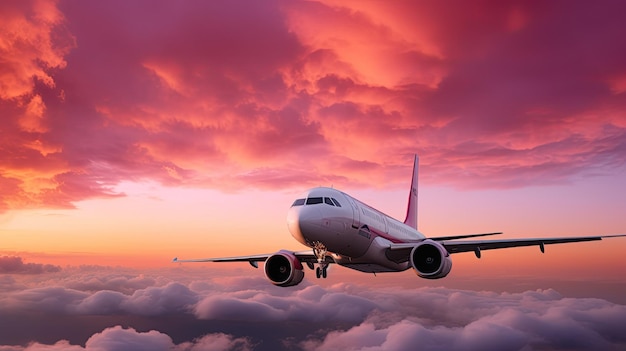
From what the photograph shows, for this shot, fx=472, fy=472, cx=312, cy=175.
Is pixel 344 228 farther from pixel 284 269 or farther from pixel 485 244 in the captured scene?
pixel 485 244

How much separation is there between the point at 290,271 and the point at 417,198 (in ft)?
101

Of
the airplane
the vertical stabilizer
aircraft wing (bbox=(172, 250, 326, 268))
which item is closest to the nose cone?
the airplane

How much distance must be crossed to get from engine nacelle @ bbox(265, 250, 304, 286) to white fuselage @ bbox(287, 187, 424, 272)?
3.03m

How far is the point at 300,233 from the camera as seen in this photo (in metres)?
25.5

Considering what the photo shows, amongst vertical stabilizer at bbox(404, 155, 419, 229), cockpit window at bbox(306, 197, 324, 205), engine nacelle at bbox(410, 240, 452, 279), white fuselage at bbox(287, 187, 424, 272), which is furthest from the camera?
vertical stabilizer at bbox(404, 155, 419, 229)

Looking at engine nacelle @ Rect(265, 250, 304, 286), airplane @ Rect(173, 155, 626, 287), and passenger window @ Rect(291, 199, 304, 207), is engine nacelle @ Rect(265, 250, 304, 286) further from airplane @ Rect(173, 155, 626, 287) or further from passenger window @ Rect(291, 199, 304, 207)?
passenger window @ Rect(291, 199, 304, 207)

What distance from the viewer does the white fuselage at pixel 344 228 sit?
25562 millimetres

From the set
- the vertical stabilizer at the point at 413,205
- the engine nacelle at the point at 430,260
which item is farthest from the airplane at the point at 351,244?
the vertical stabilizer at the point at 413,205

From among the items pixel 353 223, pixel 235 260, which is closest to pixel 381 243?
pixel 353 223

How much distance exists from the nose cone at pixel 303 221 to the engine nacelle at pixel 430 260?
24.0 ft

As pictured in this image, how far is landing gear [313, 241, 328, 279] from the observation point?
88.5 feet

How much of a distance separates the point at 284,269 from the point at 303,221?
8848mm

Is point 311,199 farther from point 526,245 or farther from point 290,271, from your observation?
point 526,245

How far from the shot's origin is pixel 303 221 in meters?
25.1
